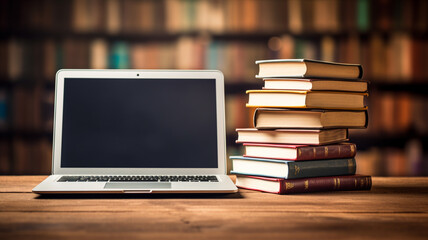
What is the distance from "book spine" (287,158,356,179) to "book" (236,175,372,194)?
0.01 metres

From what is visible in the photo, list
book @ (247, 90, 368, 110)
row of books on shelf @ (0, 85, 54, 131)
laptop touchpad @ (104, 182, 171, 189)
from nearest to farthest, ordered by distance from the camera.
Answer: laptop touchpad @ (104, 182, 171, 189) < book @ (247, 90, 368, 110) < row of books on shelf @ (0, 85, 54, 131)

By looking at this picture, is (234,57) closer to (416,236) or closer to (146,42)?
(146,42)

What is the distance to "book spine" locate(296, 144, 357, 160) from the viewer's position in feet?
3.72

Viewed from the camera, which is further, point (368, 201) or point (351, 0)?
point (351, 0)

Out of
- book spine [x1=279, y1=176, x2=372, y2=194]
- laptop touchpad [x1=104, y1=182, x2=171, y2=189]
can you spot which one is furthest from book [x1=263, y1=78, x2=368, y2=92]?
laptop touchpad [x1=104, y1=182, x2=171, y2=189]

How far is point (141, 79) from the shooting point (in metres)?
1.28

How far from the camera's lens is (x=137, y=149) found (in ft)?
4.03

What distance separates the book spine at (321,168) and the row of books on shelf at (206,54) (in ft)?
5.85

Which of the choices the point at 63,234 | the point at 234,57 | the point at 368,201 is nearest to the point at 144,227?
the point at 63,234

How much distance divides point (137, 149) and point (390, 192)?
2.05 ft

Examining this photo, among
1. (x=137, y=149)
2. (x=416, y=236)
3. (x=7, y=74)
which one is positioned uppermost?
(x=7, y=74)

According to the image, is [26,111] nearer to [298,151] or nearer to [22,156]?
[22,156]

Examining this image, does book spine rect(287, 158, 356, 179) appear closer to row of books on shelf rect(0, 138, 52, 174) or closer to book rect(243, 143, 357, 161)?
book rect(243, 143, 357, 161)

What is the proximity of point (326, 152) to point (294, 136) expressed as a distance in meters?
0.09
